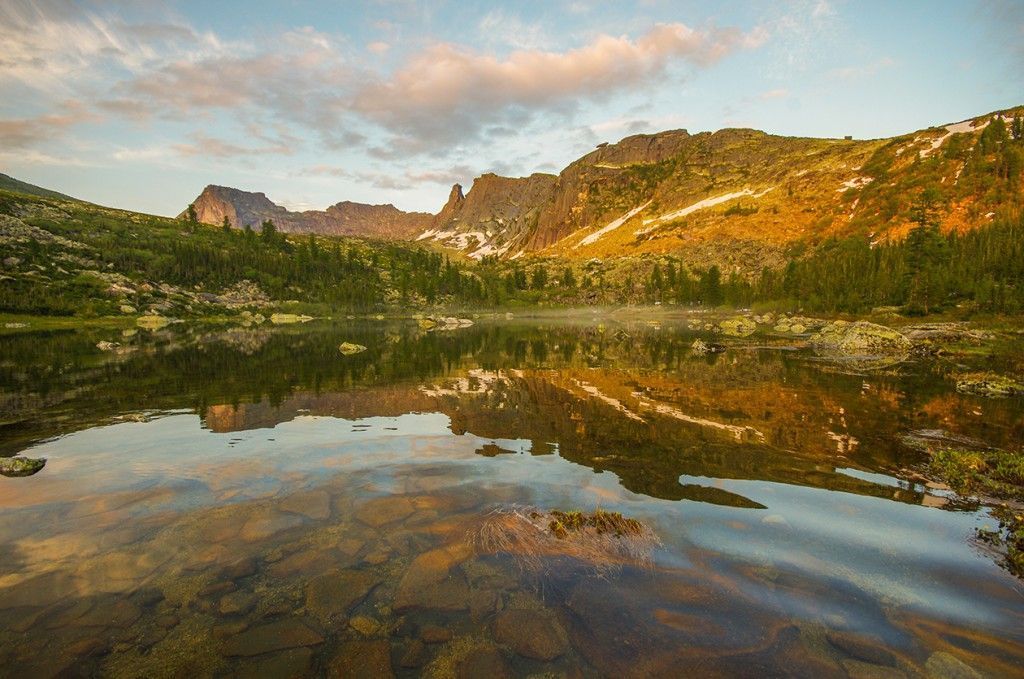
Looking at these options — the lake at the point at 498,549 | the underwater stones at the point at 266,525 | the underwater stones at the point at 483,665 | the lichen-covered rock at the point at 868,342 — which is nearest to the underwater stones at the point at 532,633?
the lake at the point at 498,549

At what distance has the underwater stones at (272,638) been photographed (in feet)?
22.3

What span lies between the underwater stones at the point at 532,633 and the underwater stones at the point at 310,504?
18.3 ft

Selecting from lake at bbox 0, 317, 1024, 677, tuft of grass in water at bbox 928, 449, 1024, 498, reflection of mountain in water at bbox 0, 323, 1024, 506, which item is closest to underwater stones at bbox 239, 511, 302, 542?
lake at bbox 0, 317, 1024, 677

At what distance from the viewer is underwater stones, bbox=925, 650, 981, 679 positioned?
6.16 meters

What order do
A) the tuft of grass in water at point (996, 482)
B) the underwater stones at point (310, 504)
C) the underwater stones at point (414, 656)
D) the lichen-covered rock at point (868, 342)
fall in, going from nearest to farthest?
1. the underwater stones at point (414, 656)
2. the tuft of grass in water at point (996, 482)
3. the underwater stones at point (310, 504)
4. the lichen-covered rock at point (868, 342)

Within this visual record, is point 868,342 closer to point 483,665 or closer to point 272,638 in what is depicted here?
point 483,665

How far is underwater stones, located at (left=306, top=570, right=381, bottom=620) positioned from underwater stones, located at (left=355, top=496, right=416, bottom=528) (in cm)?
210

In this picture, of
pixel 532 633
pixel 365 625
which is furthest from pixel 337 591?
pixel 532 633

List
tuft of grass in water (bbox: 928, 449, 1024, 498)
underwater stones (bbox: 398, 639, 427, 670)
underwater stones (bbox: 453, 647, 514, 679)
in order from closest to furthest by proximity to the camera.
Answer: underwater stones (bbox: 453, 647, 514, 679), underwater stones (bbox: 398, 639, 427, 670), tuft of grass in water (bbox: 928, 449, 1024, 498)

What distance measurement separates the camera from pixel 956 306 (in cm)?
7856

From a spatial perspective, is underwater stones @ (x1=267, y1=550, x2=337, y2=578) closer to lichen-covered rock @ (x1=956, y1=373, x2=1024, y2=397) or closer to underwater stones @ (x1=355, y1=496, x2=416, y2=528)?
underwater stones @ (x1=355, y1=496, x2=416, y2=528)

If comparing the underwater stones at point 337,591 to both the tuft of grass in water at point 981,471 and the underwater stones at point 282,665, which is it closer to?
the underwater stones at point 282,665

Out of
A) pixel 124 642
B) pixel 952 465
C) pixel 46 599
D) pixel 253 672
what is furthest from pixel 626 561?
pixel 952 465

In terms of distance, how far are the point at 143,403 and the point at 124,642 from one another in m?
22.5
